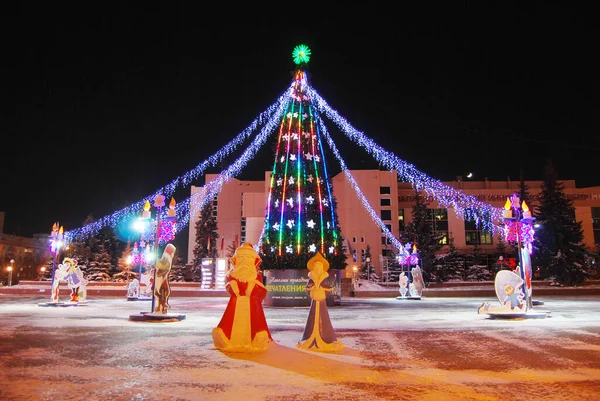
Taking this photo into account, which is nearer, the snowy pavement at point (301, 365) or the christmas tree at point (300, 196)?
the snowy pavement at point (301, 365)

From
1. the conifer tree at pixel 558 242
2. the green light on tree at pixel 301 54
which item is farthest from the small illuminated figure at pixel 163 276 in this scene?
the conifer tree at pixel 558 242

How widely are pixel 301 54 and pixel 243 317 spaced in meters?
15.4

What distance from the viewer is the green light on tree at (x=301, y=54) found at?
20.4 m

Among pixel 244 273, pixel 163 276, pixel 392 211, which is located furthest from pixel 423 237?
Result: pixel 244 273

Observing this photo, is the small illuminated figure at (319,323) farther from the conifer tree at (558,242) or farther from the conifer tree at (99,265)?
the conifer tree at (99,265)

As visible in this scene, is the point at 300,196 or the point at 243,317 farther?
the point at 300,196

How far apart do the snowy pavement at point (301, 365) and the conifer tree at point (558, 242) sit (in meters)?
25.6

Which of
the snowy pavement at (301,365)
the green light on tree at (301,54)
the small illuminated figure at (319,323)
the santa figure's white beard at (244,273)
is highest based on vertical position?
the green light on tree at (301,54)

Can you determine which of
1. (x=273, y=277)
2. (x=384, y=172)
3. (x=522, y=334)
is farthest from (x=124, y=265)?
(x=522, y=334)

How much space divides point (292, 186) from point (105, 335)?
37.9ft

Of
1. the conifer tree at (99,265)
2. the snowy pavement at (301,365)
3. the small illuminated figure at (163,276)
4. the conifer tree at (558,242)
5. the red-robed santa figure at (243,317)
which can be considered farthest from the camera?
the conifer tree at (99,265)

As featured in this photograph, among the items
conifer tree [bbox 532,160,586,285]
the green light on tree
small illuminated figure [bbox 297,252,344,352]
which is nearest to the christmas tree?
the green light on tree

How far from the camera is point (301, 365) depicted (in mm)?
Answer: 6500

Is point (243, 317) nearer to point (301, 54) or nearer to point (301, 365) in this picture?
point (301, 365)
